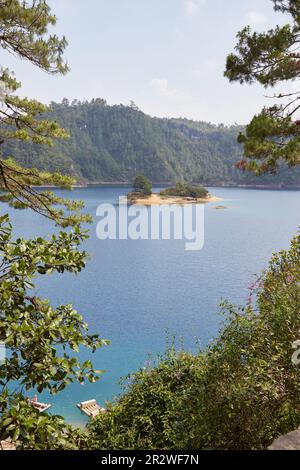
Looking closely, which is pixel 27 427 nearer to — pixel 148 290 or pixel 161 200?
pixel 148 290

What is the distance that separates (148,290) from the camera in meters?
27.2

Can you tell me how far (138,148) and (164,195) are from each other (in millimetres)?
84319

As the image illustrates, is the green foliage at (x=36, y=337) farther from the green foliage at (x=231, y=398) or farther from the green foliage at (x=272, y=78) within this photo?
the green foliage at (x=272, y=78)

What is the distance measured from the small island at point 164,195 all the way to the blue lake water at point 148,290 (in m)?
26.4

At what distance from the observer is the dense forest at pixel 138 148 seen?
14438 cm

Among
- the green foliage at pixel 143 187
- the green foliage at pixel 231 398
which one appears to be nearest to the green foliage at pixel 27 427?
the green foliage at pixel 231 398

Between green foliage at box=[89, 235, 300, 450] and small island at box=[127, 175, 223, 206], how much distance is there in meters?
66.1

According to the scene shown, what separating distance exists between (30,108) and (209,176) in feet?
447

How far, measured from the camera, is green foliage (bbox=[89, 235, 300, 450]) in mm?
4766

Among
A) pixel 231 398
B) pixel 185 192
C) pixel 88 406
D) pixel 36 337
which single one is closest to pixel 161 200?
pixel 185 192

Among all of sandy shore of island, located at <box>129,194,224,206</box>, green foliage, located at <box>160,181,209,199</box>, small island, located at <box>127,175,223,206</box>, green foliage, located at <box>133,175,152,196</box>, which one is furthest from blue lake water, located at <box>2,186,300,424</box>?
green foliage, located at <box>160,181,209,199</box>

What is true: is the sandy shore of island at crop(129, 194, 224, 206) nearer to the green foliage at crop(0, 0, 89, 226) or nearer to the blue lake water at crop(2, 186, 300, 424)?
the blue lake water at crop(2, 186, 300, 424)
